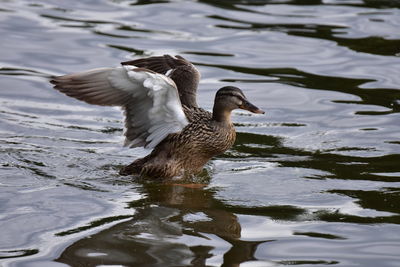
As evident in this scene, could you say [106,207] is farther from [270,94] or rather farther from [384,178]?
[270,94]

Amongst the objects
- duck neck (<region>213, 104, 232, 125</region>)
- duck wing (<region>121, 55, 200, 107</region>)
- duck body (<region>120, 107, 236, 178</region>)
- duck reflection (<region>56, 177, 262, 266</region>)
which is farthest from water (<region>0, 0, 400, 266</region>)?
duck wing (<region>121, 55, 200, 107</region>)

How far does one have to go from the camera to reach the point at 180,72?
983cm

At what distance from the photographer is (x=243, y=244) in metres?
6.64

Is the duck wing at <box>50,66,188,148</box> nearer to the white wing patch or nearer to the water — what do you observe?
the white wing patch

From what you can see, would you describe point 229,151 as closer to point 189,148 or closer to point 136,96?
point 189,148

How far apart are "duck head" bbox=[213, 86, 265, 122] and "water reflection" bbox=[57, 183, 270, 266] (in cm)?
134

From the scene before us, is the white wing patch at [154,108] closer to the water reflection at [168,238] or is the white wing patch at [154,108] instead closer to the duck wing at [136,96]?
the duck wing at [136,96]

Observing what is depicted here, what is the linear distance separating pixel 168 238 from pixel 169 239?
29 mm

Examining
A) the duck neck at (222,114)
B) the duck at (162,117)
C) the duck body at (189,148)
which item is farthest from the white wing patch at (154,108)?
the duck neck at (222,114)

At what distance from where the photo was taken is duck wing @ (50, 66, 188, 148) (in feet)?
26.5

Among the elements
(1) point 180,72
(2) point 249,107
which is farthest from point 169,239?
(1) point 180,72

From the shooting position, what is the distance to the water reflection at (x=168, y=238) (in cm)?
628

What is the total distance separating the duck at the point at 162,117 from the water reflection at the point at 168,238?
972 millimetres

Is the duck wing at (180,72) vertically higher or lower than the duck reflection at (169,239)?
higher
